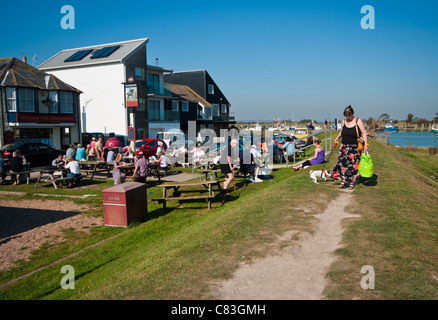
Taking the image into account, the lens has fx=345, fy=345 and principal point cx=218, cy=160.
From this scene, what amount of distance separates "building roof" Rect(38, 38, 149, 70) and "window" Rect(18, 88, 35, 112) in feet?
29.1

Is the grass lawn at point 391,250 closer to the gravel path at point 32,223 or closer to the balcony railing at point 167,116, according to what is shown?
the gravel path at point 32,223

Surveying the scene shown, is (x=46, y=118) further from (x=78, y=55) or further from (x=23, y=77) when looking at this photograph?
(x=78, y=55)

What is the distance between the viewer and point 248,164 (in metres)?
13.3

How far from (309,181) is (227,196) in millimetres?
2881

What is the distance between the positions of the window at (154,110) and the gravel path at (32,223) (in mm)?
27805

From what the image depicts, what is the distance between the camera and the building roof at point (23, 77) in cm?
2717

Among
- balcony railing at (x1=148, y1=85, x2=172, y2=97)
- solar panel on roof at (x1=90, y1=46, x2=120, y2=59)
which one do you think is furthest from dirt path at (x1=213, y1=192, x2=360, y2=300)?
balcony railing at (x1=148, y1=85, x2=172, y2=97)

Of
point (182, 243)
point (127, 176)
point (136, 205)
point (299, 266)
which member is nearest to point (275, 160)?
point (127, 176)

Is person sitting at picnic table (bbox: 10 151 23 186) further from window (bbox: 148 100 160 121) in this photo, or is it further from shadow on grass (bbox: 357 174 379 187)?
window (bbox: 148 100 160 121)

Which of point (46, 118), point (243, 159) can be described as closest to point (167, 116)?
point (46, 118)

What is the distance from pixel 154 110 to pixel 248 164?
29.2 metres

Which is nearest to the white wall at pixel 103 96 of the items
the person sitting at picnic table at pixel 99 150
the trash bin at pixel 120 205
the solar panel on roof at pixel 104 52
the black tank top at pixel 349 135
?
the solar panel on roof at pixel 104 52

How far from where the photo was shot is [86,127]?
36.6 metres
